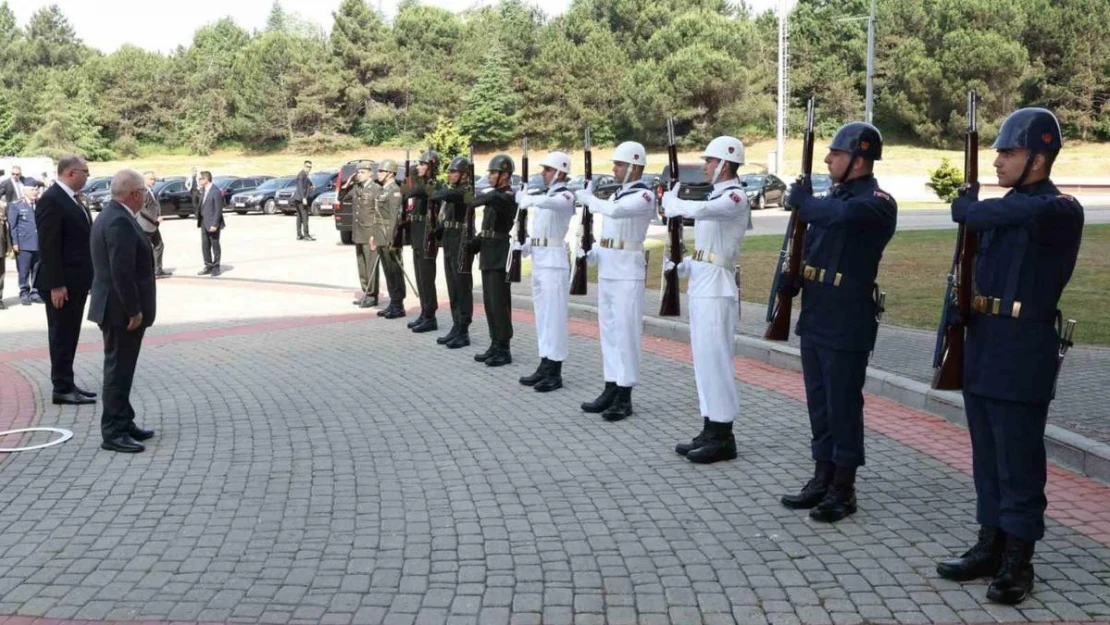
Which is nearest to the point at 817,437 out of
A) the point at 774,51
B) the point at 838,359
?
the point at 838,359

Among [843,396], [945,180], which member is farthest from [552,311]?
[945,180]

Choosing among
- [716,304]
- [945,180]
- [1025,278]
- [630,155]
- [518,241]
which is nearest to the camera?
[1025,278]

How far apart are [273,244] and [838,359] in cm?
2481

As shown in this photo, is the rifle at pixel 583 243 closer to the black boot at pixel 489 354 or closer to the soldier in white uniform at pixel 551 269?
the soldier in white uniform at pixel 551 269

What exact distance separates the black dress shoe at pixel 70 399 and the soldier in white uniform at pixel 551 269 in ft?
12.9

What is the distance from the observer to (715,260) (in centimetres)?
756

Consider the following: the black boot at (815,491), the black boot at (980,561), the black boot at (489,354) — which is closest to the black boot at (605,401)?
the black boot at (489,354)

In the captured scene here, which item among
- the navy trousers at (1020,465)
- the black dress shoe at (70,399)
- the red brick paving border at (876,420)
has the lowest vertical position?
the red brick paving border at (876,420)

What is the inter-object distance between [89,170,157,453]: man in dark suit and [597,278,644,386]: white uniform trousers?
3565 mm

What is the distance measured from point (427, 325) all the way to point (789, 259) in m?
8.02

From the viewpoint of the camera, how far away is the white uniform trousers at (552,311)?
33.4 feet

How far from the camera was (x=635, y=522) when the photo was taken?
627 cm

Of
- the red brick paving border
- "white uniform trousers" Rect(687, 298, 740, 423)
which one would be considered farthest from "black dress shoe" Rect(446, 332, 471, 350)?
"white uniform trousers" Rect(687, 298, 740, 423)

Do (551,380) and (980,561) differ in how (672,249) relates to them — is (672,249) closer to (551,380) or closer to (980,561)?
(551,380)
